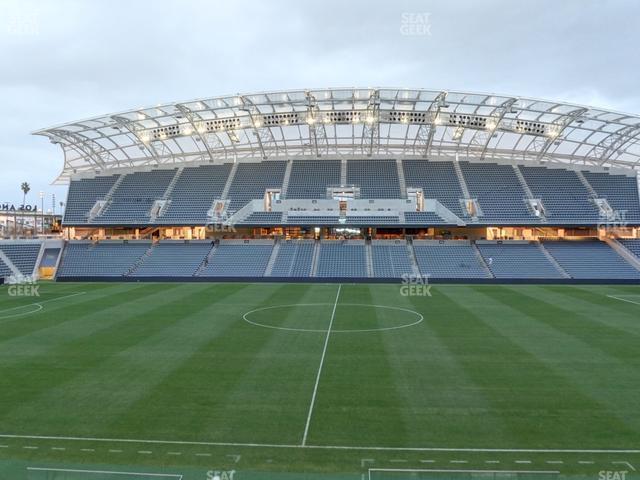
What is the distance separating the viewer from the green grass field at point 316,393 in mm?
9992

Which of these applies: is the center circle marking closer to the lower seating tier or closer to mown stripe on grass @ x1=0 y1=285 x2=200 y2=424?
mown stripe on grass @ x1=0 y1=285 x2=200 y2=424

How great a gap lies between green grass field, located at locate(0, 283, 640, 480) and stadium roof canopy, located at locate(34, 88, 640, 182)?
76.3 feet

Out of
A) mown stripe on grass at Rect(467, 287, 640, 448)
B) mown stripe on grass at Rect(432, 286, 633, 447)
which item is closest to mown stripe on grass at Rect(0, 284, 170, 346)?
mown stripe on grass at Rect(432, 286, 633, 447)

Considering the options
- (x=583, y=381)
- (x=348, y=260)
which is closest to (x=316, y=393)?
(x=583, y=381)

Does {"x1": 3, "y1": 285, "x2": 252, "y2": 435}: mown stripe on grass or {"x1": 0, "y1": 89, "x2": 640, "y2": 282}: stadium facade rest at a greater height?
{"x1": 0, "y1": 89, "x2": 640, "y2": 282}: stadium facade

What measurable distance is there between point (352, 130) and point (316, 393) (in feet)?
130

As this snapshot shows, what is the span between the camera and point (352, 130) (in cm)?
4994

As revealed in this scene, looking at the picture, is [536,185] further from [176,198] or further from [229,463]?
[229,463]

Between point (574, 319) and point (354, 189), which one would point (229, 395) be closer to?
point (574, 319)

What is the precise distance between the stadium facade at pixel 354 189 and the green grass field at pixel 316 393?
70.0ft

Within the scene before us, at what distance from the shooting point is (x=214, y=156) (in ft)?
185

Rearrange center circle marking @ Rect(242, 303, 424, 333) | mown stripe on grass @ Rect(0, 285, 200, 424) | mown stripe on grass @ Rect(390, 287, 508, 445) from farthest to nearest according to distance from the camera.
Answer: center circle marking @ Rect(242, 303, 424, 333)
mown stripe on grass @ Rect(0, 285, 200, 424)
mown stripe on grass @ Rect(390, 287, 508, 445)

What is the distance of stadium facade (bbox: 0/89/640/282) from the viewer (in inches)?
1758

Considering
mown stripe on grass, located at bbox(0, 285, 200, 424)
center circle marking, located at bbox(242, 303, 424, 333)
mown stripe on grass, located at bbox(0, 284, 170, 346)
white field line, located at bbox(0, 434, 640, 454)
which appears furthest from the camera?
center circle marking, located at bbox(242, 303, 424, 333)
